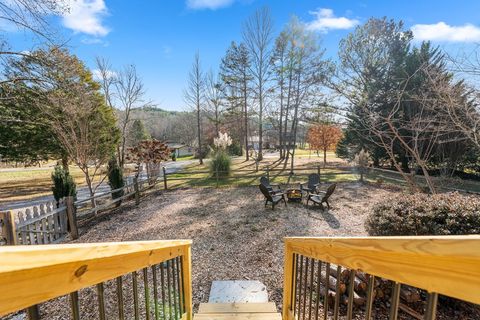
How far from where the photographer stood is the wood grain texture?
50 centimetres

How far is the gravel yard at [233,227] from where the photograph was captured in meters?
3.79

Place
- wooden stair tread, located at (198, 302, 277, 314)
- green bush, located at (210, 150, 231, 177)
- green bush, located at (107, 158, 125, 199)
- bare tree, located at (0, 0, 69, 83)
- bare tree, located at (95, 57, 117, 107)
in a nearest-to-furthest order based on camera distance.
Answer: wooden stair tread, located at (198, 302, 277, 314)
bare tree, located at (0, 0, 69, 83)
green bush, located at (107, 158, 125, 199)
green bush, located at (210, 150, 231, 177)
bare tree, located at (95, 57, 117, 107)

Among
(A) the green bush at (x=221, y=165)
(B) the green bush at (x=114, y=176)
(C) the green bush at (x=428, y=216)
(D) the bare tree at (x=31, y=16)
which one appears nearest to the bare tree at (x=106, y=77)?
(B) the green bush at (x=114, y=176)

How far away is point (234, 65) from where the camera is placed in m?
18.5

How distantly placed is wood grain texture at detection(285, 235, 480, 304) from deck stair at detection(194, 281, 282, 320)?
5.91 feet

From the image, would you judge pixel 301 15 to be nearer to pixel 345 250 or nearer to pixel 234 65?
pixel 234 65

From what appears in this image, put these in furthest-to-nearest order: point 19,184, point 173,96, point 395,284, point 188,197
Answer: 1. point 173,96
2. point 19,184
3. point 188,197
4. point 395,284

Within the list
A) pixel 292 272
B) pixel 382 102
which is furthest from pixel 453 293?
pixel 382 102

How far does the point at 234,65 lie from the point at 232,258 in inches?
678

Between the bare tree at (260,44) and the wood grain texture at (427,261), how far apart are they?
17.3 meters

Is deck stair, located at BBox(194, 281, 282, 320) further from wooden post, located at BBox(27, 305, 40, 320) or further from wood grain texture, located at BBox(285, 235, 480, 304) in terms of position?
wooden post, located at BBox(27, 305, 40, 320)

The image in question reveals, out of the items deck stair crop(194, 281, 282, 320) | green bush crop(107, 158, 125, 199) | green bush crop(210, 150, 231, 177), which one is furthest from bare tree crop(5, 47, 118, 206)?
deck stair crop(194, 281, 282, 320)

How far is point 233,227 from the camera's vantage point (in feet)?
18.3

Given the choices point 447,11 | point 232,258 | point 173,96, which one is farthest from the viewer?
point 173,96
